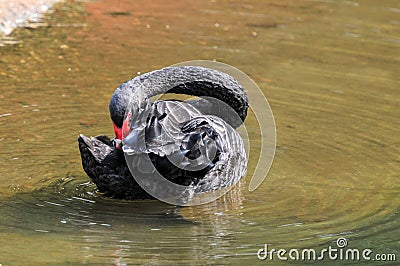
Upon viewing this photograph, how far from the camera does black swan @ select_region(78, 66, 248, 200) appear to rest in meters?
4.15

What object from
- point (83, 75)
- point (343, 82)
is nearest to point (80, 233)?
point (83, 75)

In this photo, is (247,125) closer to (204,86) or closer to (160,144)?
(204,86)

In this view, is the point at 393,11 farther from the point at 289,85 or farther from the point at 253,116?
Result: the point at 253,116

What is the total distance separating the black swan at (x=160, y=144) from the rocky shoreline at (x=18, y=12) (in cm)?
329

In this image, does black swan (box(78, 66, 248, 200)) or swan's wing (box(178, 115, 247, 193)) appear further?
swan's wing (box(178, 115, 247, 193))

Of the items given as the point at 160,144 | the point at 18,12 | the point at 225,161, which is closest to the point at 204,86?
the point at 225,161

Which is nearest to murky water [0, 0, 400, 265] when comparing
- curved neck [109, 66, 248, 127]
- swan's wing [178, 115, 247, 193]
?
swan's wing [178, 115, 247, 193]

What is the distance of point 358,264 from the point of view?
390 cm

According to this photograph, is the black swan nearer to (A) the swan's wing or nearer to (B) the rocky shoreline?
(A) the swan's wing

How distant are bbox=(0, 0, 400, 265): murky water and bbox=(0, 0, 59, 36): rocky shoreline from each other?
20cm

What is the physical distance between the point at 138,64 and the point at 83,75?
0.58 metres

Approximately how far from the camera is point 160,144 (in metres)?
4.13

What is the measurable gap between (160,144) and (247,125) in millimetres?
2044

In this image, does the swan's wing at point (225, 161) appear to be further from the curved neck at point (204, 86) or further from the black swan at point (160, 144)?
the curved neck at point (204, 86)
